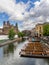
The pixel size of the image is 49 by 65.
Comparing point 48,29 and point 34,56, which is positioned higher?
point 48,29

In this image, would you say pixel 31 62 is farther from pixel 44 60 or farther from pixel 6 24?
pixel 6 24

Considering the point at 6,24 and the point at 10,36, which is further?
the point at 6,24

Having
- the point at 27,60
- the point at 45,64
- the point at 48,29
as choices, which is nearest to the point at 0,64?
the point at 27,60

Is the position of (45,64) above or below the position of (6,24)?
Answer: below

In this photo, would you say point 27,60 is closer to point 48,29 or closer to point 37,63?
point 37,63

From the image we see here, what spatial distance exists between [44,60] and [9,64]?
486 centimetres

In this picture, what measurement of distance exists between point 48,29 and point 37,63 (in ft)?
158

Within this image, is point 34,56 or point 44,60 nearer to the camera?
point 44,60

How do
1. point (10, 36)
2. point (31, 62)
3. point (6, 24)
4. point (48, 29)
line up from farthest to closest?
point (6, 24) < point (10, 36) < point (48, 29) < point (31, 62)

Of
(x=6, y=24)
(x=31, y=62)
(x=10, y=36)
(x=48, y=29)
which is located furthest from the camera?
(x=6, y=24)

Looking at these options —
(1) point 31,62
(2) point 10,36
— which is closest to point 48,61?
(1) point 31,62

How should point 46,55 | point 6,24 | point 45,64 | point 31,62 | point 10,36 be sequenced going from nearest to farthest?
point 45,64 → point 31,62 → point 46,55 → point 10,36 → point 6,24

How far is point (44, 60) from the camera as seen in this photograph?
2427cm

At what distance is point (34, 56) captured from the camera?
26.1 metres
